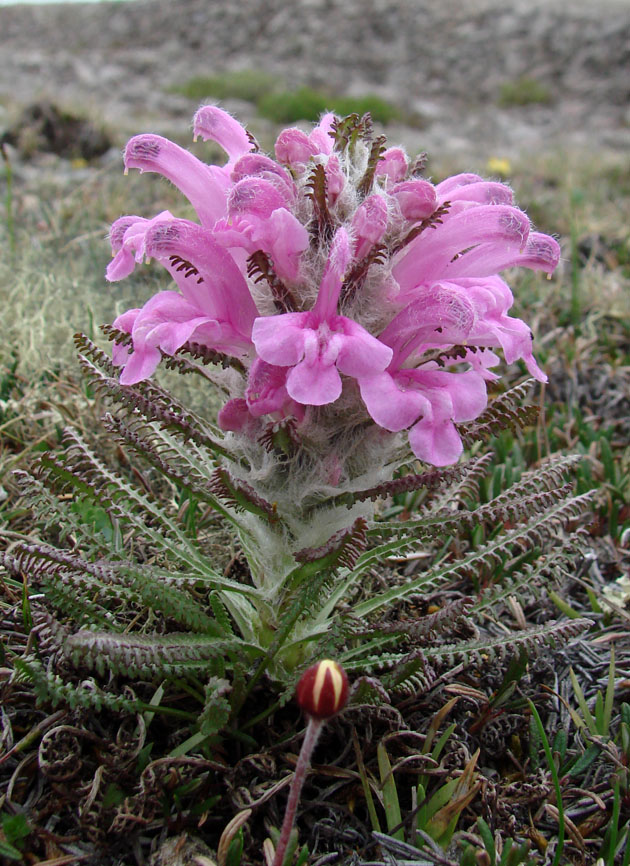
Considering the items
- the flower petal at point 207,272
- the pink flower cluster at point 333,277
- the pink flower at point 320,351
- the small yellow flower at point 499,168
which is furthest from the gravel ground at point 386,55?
the pink flower at point 320,351

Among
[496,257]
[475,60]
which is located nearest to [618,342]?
[496,257]

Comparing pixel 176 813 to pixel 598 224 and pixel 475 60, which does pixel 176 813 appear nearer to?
pixel 598 224

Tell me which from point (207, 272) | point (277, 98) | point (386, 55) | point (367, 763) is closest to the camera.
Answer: point (207, 272)

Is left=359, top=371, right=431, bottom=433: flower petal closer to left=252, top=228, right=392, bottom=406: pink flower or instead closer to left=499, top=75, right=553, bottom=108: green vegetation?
left=252, top=228, right=392, bottom=406: pink flower

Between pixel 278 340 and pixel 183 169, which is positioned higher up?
pixel 183 169

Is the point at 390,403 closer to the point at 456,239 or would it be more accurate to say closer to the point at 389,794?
the point at 456,239

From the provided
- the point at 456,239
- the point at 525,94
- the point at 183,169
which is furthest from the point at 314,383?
the point at 525,94

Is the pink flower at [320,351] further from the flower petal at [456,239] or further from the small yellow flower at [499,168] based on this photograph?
the small yellow flower at [499,168]
